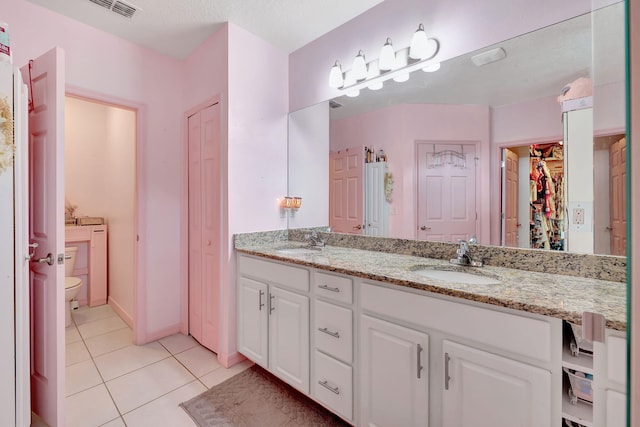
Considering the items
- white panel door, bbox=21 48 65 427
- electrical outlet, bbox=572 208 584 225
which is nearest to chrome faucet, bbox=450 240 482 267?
electrical outlet, bbox=572 208 584 225

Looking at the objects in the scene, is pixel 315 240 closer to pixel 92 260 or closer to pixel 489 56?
pixel 489 56

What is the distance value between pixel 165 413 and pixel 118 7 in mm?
2534

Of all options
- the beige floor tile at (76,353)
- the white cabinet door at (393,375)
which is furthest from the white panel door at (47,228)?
the white cabinet door at (393,375)

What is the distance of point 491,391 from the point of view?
0.99 m

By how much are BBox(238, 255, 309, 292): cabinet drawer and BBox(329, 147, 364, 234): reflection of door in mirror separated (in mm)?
639

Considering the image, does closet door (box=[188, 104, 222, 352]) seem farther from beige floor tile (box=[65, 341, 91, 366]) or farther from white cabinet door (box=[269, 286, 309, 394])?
beige floor tile (box=[65, 341, 91, 366])

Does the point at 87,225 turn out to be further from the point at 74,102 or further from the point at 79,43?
the point at 79,43

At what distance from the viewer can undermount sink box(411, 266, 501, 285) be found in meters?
1.37

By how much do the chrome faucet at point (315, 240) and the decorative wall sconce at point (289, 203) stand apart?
0.29 meters

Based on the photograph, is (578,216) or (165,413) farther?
(165,413)

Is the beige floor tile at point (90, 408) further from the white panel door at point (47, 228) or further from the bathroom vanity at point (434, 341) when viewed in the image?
the bathroom vanity at point (434, 341)

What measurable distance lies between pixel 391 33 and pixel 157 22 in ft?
5.40

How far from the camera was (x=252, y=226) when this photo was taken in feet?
7.32

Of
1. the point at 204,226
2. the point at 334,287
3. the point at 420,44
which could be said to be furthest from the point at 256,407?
the point at 420,44
